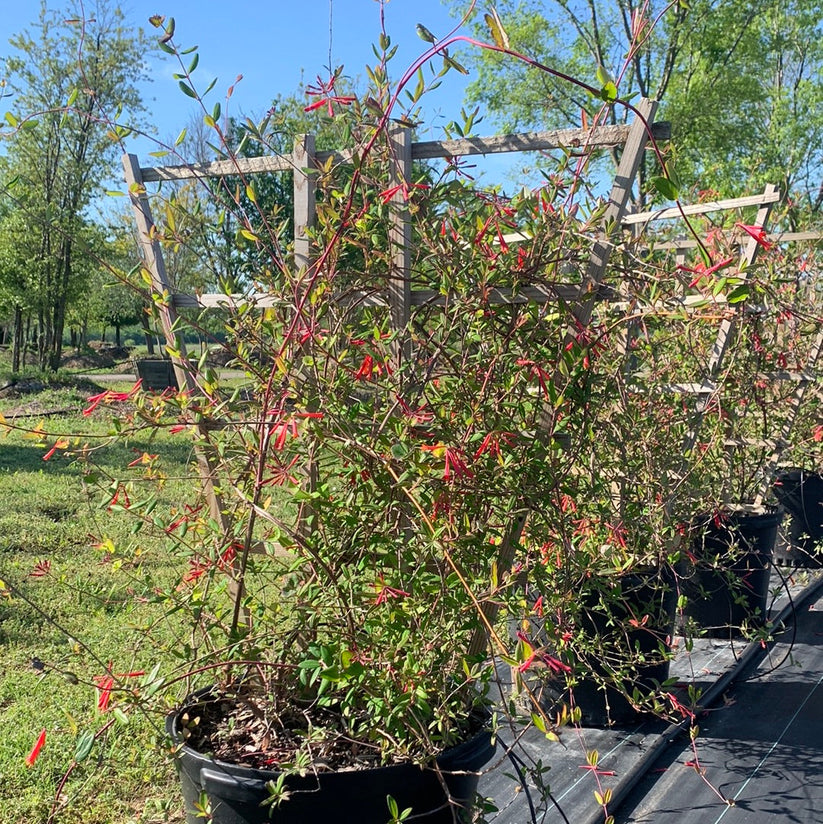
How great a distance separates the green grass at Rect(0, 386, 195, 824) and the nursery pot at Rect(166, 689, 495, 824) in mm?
96

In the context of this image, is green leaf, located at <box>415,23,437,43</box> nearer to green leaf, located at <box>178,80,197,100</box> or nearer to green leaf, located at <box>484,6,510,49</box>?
green leaf, located at <box>484,6,510,49</box>

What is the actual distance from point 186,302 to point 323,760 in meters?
1.31

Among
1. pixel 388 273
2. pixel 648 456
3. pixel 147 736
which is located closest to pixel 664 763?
pixel 648 456

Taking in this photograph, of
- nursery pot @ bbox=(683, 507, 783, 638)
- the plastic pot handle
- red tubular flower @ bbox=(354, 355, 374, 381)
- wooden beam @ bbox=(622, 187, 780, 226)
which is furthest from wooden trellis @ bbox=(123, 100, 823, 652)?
nursery pot @ bbox=(683, 507, 783, 638)

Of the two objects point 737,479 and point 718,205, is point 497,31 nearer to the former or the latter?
point 718,205

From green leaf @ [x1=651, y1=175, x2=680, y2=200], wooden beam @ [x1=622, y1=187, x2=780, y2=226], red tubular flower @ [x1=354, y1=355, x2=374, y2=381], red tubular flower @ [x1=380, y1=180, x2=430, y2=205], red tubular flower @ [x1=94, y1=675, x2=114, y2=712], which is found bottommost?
red tubular flower @ [x1=94, y1=675, x2=114, y2=712]

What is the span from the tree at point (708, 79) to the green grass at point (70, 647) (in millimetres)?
11881

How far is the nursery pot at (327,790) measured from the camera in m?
1.55

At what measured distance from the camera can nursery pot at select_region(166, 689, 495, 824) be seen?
5.08ft

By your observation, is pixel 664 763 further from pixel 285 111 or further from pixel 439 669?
pixel 285 111

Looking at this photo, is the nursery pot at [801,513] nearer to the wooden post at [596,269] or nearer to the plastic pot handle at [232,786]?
the wooden post at [596,269]

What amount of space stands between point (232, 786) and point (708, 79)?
54.2ft

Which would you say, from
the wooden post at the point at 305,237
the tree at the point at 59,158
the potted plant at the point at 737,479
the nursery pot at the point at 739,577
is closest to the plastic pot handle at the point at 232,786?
the wooden post at the point at 305,237

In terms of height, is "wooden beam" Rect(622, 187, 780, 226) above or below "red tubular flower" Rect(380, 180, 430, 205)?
above
